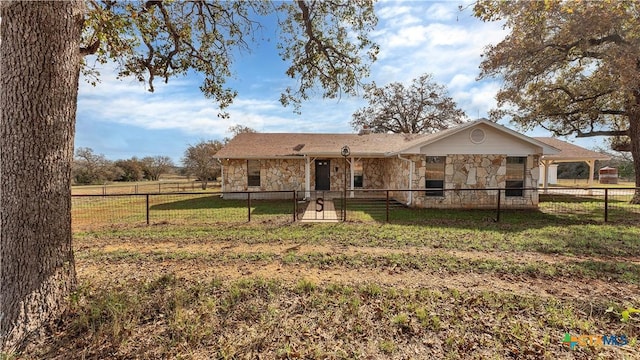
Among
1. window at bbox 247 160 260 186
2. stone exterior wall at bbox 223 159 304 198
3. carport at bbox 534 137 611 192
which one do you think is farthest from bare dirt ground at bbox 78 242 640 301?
carport at bbox 534 137 611 192

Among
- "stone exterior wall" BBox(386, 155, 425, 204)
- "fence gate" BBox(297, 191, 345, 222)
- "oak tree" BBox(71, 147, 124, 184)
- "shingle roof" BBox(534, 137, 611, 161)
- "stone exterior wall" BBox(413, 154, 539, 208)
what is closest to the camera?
"fence gate" BBox(297, 191, 345, 222)

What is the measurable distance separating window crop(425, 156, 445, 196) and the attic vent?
4.45ft

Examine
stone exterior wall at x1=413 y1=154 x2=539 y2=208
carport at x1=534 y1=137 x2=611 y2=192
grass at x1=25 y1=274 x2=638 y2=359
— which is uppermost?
carport at x1=534 y1=137 x2=611 y2=192

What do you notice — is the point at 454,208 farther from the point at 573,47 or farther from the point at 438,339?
the point at 438,339

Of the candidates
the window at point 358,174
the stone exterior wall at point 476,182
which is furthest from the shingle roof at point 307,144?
the stone exterior wall at point 476,182

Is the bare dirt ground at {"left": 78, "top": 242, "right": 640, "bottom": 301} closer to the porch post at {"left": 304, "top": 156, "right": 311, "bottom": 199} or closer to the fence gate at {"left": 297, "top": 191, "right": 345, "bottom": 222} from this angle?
the fence gate at {"left": 297, "top": 191, "right": 345, "bottom": 222}

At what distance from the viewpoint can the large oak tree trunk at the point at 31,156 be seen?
258 centimetres

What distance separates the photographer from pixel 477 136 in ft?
36.2

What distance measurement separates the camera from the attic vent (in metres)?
11.0

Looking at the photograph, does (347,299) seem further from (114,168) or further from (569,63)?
(114,168)

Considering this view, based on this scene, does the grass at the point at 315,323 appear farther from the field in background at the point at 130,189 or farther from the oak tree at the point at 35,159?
the field in background at the point at 130,189

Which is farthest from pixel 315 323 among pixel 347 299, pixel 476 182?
pixel 476 182

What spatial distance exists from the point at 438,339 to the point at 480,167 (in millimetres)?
10318

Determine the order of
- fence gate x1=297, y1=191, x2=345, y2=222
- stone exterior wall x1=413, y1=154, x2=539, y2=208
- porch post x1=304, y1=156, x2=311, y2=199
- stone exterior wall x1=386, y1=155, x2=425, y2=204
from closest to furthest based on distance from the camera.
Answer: fence gate x1=297, y1=191, x2=345, y2=222
stone exterior wall x1=413, y1=154, x2=539, y2=208
stone exterior wall x1=386, y1=155, x2=425, y2=204
porch post x1=304, y1=156, x2=311, y2=199
